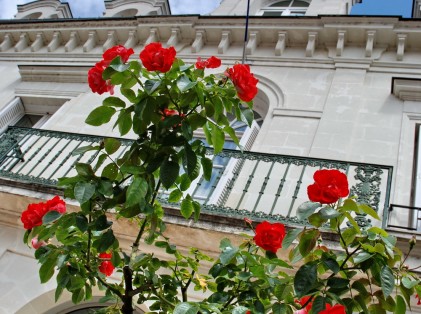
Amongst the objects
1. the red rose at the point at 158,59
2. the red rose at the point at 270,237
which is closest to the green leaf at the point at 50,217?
the red rose at the point at 158,59

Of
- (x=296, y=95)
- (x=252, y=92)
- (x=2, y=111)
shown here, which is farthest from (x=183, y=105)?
(x=2, y=111)

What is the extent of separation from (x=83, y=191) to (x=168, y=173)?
0.46m

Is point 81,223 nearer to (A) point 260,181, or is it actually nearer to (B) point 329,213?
(B) point 329,213

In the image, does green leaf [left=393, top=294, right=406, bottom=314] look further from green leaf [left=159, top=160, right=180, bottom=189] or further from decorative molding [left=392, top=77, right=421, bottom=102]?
decorative molding [left=392, top=77, right=421, bottom=102]

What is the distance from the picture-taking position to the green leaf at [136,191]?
2.64 meters

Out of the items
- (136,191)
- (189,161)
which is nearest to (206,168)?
(189,161)

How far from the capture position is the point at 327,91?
825 cm

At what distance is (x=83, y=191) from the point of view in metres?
2.62

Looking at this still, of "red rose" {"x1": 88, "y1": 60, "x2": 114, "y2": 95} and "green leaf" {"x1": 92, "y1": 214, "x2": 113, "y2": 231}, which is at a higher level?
"red rose" {"x1": 88, "y1": 60, "x2": 114, "y2": 95}

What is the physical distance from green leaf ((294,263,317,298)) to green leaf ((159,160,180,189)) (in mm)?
830

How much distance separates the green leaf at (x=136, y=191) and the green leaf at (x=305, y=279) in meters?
0.90

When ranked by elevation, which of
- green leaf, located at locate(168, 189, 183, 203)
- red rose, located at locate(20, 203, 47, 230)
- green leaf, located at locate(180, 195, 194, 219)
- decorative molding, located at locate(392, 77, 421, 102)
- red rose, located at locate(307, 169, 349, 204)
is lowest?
red rose, located at locate(20, 203, 47, 230)

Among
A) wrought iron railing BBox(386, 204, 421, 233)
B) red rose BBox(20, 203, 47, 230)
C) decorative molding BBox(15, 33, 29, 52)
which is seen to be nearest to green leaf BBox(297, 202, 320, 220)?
red rose BBox(20, 203, 47, 230)

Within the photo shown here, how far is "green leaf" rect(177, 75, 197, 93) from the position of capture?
109 inches
